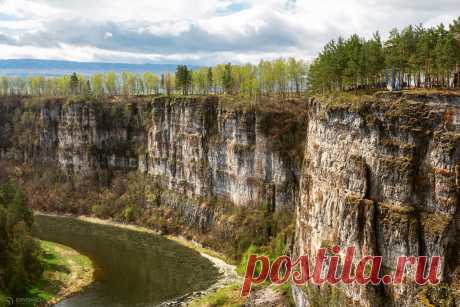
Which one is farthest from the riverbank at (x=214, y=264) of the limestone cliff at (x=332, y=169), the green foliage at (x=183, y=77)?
the green foliage at (x=183, y=77)

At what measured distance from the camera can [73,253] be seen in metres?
93.3

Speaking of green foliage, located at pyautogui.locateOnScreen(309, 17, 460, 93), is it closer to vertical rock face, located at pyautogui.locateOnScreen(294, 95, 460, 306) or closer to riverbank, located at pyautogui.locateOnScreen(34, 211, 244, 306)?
vertical rock face, located at pyautogui.locateOnScreen(294, 95, 460, 306)

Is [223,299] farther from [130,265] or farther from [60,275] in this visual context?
[60,275]

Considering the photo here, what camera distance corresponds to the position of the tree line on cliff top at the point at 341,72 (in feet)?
199

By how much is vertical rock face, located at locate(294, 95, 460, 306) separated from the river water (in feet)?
84.7

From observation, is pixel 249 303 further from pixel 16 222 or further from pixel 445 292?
pixel 16 222

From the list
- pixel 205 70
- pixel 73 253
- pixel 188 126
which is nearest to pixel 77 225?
pixel 73 253

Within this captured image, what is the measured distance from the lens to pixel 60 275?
81750 mm

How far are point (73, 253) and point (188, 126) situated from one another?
3629 cm

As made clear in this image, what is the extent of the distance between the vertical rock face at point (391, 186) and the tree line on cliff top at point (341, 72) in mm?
11885

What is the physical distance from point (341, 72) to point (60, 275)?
180ft

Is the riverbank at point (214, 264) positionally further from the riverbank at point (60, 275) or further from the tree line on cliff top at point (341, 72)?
the tree line on cliff top at point (341, 72)

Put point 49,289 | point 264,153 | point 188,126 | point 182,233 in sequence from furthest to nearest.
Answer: point 188,126, point 182,233, point 264,153, point 49,289

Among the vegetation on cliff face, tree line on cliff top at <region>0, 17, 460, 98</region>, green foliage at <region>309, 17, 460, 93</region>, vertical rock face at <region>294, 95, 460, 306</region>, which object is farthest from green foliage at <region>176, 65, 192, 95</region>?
vertical rock face at <region>294, 95, 460, 306</region>
